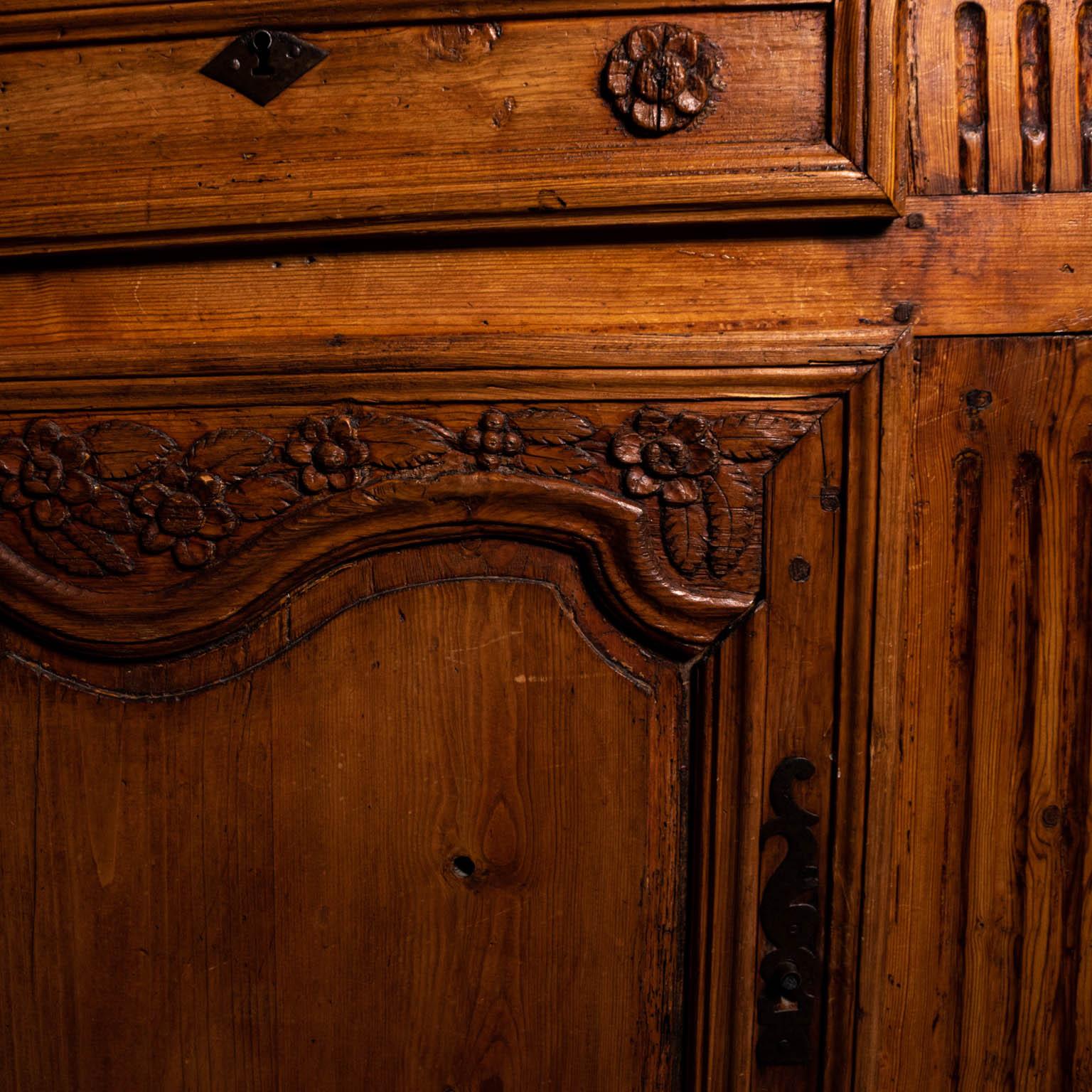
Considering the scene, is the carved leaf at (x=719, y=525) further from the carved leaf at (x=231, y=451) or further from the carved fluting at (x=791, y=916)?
the carved leaf at (x=231, y=451)

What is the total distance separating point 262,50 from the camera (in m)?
0.58

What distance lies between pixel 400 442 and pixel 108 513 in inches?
9.3

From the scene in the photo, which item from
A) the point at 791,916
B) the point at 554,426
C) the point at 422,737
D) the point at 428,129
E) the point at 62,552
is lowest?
the point at 791,916

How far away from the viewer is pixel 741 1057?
2.01ft

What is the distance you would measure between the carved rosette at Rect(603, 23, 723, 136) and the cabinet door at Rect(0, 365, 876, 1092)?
0.64 feet

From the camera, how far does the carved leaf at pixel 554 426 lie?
60 centimetres

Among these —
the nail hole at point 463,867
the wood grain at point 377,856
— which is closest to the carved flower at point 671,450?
the wood grain at point 377,856

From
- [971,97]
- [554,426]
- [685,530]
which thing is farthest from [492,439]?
[971,97]

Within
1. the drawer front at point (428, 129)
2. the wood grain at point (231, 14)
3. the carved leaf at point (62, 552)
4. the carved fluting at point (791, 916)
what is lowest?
the carved fluting at point (791, 916)

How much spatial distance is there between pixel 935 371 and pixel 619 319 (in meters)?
0.23

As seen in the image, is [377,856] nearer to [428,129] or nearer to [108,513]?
[108,513]

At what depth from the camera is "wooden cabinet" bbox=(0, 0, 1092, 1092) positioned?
0.58 meters

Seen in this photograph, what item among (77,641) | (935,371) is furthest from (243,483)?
(935,371)

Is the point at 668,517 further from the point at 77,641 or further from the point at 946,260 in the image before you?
the point at 77,641
